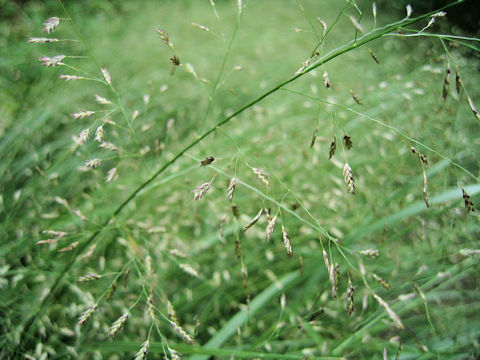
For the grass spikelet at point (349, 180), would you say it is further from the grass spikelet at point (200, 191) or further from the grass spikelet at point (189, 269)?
the grass spikelet at point (189, 269)

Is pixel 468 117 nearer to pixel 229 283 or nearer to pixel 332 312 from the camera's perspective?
pixel 332 312

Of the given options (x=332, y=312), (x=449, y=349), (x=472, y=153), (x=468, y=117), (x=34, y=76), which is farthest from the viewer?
(x=468, y=117)

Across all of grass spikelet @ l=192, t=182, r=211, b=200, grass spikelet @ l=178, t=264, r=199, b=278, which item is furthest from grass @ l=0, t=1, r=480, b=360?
grass spikelet @ l=192, t=182, r=211, b=200

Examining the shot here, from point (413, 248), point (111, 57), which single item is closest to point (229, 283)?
point (413, 248)

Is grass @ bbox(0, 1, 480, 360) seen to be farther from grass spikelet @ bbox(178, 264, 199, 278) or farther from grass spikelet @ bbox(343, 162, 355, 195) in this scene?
grass spikelet @ bbox(343, 162, 355, 195)

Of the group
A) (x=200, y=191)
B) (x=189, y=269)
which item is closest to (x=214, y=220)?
(x=189, y=269)

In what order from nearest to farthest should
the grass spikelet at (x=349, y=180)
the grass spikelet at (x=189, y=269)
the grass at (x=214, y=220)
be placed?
1. the grass spikelet at (x=349, y=180)
2. the grass spikelet at (x=189, y=269)
3. the grass at (x=214, y=220)

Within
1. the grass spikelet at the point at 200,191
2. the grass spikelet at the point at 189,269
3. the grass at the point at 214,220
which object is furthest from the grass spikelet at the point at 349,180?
the grass spikelet at the point at 189,269

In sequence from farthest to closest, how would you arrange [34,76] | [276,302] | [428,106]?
1. [428,106]
2. [34,76]
3. [276,302]
